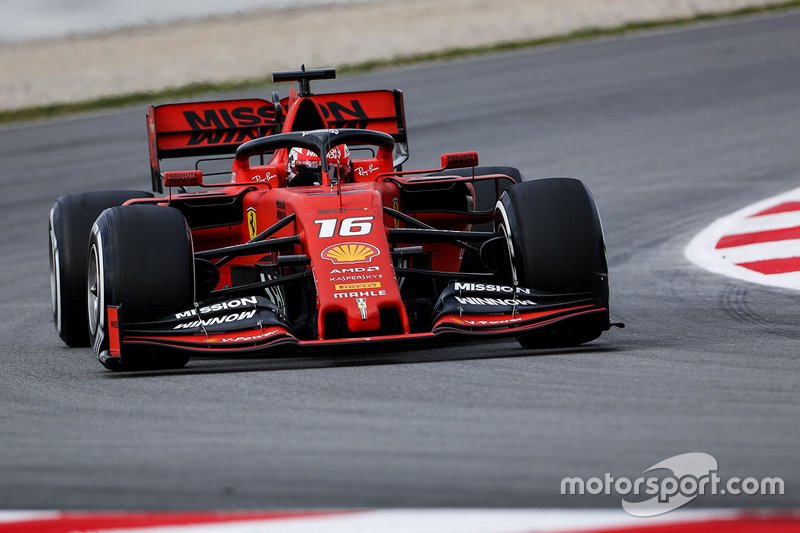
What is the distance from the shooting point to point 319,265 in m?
6.92

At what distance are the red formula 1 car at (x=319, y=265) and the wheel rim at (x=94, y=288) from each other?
12 mm

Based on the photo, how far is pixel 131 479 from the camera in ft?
14.4

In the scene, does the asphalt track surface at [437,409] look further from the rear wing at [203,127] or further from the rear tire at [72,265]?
the rear wing at [203,127]

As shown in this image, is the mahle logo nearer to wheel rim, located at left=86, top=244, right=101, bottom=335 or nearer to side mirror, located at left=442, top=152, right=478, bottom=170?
wheel rim, located at left=86, top=244, right=101, bottom=335

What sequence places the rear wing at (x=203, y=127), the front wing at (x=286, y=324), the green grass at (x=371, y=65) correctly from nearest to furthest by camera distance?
the front wing at (x=286, y=324)
the rear wing at (x=203, y=127)
the green grass at (x=371, y=65)

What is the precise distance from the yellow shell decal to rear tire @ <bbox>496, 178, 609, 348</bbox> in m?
1.61

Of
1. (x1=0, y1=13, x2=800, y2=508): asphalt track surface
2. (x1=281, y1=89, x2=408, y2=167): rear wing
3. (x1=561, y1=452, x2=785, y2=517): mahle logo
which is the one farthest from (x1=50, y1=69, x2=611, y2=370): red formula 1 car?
(x1=561, y1=452, x2=785, y2=517): mahle logo

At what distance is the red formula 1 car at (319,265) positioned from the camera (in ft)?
22.0

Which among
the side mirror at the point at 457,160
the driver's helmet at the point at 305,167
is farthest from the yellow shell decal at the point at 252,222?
the side mirror at the point at 457,160

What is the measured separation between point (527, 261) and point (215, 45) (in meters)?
23.2

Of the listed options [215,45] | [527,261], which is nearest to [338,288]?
[527,261]

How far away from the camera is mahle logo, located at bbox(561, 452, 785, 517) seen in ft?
12.8

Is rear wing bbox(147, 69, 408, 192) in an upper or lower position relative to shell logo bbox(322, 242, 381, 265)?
upper

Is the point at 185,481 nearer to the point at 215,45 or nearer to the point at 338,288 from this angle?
the point at 338,288
